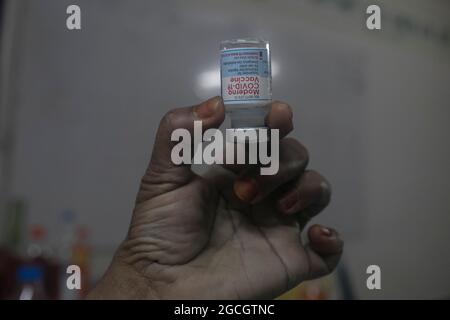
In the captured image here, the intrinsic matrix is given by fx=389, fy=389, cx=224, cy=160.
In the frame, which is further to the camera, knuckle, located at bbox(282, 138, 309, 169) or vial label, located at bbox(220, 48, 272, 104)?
knuckle, located at bbox(282, 138, 309, 169)

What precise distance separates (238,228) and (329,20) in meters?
0.98

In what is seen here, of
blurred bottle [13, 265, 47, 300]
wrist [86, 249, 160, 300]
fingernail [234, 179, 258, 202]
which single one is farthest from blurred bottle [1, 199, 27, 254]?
fingernail [234, 179, 258, 202]

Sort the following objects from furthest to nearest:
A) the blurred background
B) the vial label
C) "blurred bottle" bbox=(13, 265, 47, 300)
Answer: the blurred background, "blurred bottle" bbox=(13, 265, 47, 300), the vial label

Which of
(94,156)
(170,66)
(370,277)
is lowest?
(370,277)

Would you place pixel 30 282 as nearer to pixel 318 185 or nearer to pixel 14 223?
pixel 14 223

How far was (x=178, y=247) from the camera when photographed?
0.64 meters

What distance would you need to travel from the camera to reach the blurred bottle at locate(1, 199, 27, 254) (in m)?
1.25

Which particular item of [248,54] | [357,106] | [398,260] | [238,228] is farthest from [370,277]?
[248,54]

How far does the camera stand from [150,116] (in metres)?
1.10

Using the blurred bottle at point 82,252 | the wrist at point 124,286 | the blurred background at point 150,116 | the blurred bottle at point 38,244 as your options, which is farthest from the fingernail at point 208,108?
the blurred bottle at point 38,244

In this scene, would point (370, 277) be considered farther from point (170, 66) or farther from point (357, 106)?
point (170, 66)

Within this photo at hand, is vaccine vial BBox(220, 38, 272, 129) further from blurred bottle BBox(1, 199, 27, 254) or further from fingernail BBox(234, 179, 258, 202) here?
blurred bottle BBox(1, 199, 27, 254)

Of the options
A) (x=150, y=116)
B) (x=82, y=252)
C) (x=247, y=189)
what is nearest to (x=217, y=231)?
(x=247, y=189)

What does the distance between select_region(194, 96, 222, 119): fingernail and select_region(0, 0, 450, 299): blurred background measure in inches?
16.9
